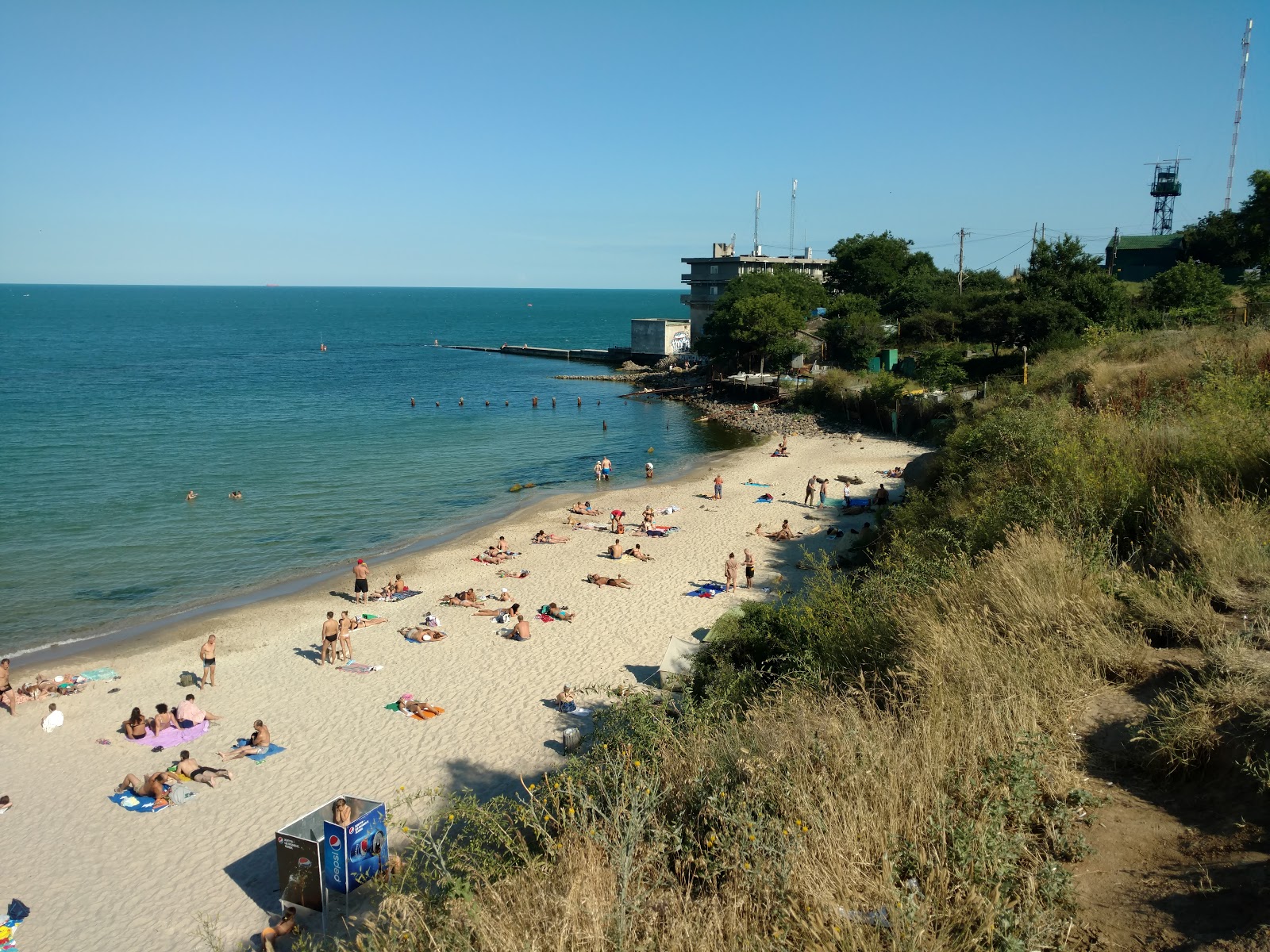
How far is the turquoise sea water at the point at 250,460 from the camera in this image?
79.9 feet

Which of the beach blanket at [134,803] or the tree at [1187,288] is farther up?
the tree at [1187,288]

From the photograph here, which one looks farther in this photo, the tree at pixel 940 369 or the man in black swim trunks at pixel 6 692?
the tree at pixel 940 369

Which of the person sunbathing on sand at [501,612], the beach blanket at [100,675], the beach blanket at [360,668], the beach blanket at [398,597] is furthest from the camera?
the beach blanket at [398,597]

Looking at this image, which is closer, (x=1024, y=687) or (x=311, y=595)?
(x=1024, y=687)

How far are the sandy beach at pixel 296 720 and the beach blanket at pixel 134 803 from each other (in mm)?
110

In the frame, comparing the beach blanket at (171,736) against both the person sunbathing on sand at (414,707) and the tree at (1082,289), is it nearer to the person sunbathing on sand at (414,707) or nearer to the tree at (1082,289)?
the person sunbathing on sand at (414,707)

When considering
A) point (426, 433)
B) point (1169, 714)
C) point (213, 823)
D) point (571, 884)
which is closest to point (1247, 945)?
point (1169, 714)

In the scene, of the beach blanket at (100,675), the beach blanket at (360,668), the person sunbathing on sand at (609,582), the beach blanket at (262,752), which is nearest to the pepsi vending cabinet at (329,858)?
the beach blanket at (262,752)

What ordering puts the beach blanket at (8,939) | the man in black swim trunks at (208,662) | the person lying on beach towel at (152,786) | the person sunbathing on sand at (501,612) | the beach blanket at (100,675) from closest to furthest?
the beach blanket at (8,939) < the person lying on beach towel at (152,786) < the man in black swim trunks at (208,662) < the beach blanket at (100,675) < the person sunbathing on sand at (501,612)

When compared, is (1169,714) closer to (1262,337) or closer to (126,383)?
(1262,337)

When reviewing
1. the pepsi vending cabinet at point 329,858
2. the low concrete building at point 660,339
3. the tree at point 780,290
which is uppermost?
the tree at point 780,290

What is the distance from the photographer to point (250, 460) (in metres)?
39.8

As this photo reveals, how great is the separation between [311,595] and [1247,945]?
21781mm

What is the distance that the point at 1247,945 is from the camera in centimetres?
398
